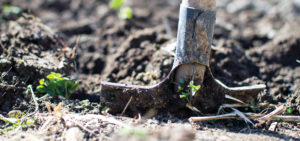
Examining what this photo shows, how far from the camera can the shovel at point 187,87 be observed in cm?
203

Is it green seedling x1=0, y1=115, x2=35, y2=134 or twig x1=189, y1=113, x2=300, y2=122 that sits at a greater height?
twig x1=189, y1=113, x2=300, y2=122

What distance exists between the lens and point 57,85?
7.95 ft

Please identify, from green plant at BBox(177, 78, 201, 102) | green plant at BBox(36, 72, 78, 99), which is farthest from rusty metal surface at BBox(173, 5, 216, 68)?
green plant at BBox(36, 72, 78, 99)

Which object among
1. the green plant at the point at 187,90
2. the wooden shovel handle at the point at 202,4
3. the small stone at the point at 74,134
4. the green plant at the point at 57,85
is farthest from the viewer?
the green plant at the point at 57,85

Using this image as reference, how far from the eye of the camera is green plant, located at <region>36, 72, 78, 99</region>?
236 cm

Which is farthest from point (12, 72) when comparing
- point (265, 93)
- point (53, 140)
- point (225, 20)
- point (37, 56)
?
point (225, 20)

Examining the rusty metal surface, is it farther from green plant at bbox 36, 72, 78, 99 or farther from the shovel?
green plant at bbox 36, 72, 78, 99

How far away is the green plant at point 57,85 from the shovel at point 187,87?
384mm

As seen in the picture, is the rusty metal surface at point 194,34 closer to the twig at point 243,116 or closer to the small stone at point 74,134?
the twig at point 243,116

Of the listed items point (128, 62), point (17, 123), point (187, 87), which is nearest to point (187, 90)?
point (187, 87)

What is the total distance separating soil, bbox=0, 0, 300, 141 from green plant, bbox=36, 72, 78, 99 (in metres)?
0.07

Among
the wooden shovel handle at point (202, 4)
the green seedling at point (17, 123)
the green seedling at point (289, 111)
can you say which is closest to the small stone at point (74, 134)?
the green seedling at point (17, 123)

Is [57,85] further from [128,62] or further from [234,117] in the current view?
[234,117]

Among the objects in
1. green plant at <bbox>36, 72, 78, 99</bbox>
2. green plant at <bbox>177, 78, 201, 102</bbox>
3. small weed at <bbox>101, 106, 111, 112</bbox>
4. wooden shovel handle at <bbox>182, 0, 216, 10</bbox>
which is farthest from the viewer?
green plant at <bbox>36, 72, 78, 99</bbox>
